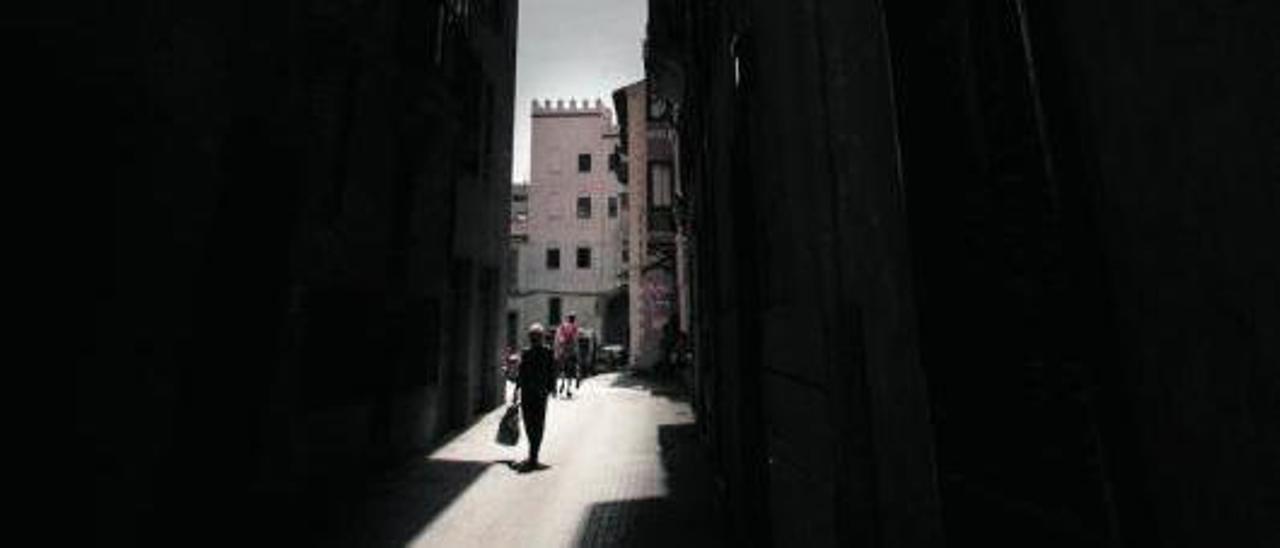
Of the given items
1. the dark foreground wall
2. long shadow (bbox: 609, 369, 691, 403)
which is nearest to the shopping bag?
the dark foreground wall

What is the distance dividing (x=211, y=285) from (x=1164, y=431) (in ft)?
23.5

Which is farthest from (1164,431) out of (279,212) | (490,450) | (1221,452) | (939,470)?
(490,450)

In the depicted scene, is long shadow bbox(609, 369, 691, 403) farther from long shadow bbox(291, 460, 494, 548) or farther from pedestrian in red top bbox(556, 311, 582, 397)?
long shadow bbox(291, 460, 494, 548)

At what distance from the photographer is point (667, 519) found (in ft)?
24.6

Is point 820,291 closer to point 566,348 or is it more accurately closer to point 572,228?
point 566,348

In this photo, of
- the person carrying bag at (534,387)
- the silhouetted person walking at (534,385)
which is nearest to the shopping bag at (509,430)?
the person carrying bag at (534,387)

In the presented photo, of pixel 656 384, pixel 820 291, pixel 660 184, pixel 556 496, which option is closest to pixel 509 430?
pixel 556 496

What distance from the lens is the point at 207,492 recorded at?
657cm

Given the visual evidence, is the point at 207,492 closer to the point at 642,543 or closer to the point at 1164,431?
the point at 642,543

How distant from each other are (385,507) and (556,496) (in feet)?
6.31

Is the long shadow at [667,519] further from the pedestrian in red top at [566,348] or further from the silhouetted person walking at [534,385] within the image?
the pedestrian in red top at [566,348]

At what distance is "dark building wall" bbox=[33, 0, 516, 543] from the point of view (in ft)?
17.0

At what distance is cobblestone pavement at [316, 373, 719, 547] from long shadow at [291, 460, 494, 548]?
0.05 ft

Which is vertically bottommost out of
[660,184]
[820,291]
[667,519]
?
[667,519]
